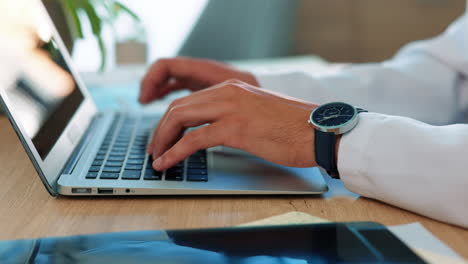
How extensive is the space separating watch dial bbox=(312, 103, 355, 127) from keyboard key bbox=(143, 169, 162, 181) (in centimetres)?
22

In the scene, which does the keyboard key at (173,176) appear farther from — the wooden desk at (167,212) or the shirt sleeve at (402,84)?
the shirt sleeve at (402,84)

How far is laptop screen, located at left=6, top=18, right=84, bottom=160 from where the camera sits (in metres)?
0.63

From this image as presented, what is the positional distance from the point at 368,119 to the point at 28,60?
488 millimetres

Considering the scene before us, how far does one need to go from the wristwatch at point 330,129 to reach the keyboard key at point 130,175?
235mm

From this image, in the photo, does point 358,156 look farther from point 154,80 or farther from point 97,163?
point 154,80

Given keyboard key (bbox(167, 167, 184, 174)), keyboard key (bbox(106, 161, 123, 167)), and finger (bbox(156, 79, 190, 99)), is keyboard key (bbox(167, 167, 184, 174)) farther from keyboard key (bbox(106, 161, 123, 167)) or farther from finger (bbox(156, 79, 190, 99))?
finger (bbox(156, 79, 190, 99))

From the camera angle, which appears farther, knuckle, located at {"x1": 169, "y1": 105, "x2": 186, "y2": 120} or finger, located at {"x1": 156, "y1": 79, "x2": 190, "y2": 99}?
finger, located at {"x1": 156, "y1": 79, "x2": 190, "y2": 99}

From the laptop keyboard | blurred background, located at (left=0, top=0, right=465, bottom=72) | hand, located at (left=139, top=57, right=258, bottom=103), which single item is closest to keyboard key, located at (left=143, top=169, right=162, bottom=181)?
the laptop keyboard

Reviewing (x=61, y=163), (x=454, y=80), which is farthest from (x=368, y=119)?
(x=454, y=80)

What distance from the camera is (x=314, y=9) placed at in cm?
304

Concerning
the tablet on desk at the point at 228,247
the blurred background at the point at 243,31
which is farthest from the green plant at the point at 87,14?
the tablet on desk at the point at 228,247

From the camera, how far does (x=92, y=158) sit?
71 centimetres

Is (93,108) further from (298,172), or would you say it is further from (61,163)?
(298,172)

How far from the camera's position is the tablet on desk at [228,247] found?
49 centimetres
